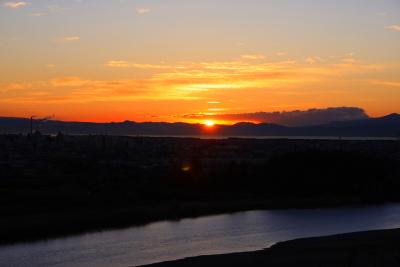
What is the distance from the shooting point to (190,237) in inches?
1115

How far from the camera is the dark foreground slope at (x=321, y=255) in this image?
21.7 m

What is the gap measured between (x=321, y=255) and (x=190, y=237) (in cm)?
670

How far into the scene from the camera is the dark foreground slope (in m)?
21.7

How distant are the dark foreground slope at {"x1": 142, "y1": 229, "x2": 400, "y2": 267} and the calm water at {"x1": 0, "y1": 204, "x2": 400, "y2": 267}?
4.33 ft

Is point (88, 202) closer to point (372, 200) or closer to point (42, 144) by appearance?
point (372, 200)

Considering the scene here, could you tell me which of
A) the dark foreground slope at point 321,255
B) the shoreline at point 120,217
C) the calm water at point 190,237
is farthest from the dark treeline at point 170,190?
the dark foreground slope at point 321,255

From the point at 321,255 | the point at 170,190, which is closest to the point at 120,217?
the point at 170,190

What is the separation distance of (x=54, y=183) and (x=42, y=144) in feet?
184

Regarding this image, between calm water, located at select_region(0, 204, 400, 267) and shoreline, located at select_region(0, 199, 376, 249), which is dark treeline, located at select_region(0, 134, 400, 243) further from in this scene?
calm water, located at select_region(0, 204, 400, 267)

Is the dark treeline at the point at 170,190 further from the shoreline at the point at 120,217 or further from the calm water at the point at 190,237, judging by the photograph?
the calm water at the point at 190,237

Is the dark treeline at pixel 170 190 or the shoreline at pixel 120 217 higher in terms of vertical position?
the dark treeline at pixel 170 190

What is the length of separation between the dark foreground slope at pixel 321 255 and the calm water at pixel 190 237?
4.33ft

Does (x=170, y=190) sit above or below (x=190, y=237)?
above

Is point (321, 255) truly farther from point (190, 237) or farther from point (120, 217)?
point (120, 217)
